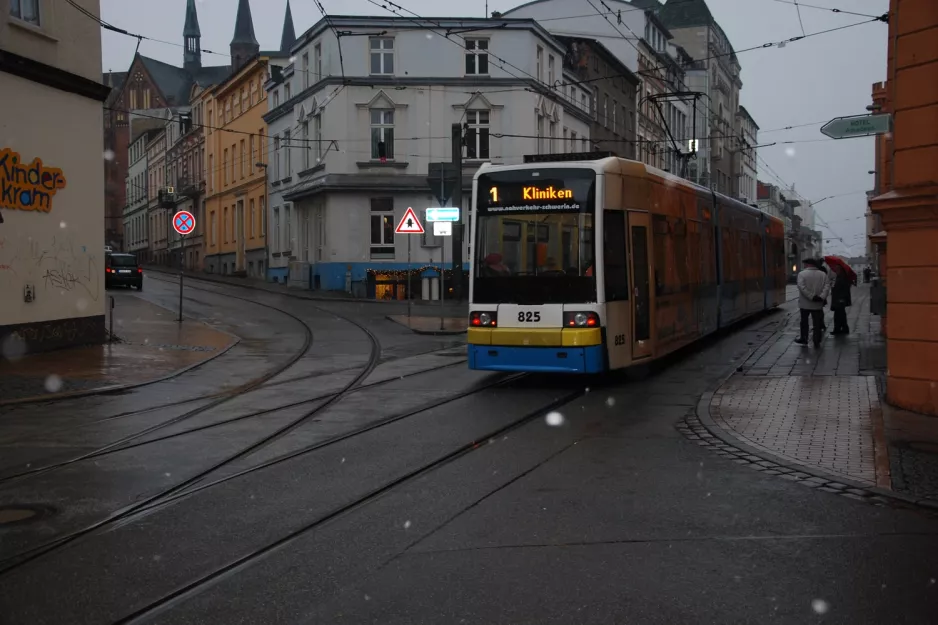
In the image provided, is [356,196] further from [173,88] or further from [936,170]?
[173,88]

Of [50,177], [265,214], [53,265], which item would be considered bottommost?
[53,265]

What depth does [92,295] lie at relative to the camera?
18859 millimetres

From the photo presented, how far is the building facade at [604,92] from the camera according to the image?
49.8 m

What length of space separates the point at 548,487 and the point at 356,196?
34959 mm

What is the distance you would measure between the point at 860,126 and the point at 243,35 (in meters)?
101

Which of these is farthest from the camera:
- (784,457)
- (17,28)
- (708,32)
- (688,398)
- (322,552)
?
(708,32)

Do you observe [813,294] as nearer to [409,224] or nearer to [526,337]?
[526,337]

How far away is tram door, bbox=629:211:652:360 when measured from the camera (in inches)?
548

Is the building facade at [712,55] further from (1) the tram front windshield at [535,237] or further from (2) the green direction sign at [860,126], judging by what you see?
(2) the green direction sign at [860,126]

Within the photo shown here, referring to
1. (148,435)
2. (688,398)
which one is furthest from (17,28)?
(688,398)

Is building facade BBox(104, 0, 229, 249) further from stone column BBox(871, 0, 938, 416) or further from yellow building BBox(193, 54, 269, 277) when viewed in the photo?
stone column BBox(871, 0, 938, 416)

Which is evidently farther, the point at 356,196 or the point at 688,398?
the point at 356,196

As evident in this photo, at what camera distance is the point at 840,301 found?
2219 centimetres

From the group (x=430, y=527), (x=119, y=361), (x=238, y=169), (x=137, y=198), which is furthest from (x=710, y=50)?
(x=430, y=527)
